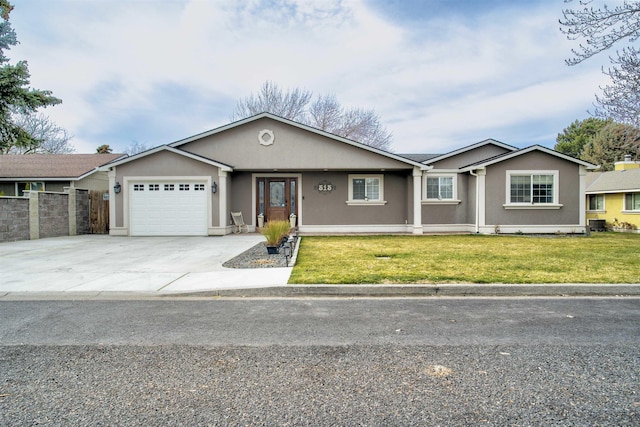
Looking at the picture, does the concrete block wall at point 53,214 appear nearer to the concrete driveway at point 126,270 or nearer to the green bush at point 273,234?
the concrete driveway at point 126,270

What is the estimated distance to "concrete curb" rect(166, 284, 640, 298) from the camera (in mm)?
5895

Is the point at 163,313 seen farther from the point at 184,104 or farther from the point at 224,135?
the point at 184,104

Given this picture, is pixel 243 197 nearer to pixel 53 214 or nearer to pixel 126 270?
pixel 53 214

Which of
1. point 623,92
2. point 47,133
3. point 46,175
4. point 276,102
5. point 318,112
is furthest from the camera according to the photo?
point 47,133

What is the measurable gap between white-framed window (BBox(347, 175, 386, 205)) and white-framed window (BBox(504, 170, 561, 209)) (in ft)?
17.5

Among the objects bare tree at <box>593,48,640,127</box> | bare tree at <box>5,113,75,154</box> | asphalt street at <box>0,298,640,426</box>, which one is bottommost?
asphalt street at <box>0,298,640,426</box>

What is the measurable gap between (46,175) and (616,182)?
3161 centimetres

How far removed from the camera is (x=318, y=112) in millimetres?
33938

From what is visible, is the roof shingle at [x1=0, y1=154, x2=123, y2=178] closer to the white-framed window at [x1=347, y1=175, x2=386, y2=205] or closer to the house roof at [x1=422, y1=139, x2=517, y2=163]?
the white-framed window at [x1=347, y1=175, x2=386, y2=205]

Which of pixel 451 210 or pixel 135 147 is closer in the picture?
pixel 451 210

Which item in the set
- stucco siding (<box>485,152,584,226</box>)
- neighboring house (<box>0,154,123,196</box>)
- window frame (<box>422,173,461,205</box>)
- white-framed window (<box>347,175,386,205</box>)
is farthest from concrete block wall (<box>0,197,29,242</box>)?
stucco siding (<box>485,152,584,226</box>)

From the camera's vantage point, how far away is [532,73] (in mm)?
16516

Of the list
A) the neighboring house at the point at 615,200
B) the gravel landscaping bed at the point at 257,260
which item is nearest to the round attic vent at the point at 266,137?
the gravel landscaping bed at the point at 257,260

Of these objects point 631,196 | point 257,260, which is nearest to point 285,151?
point 257,260
